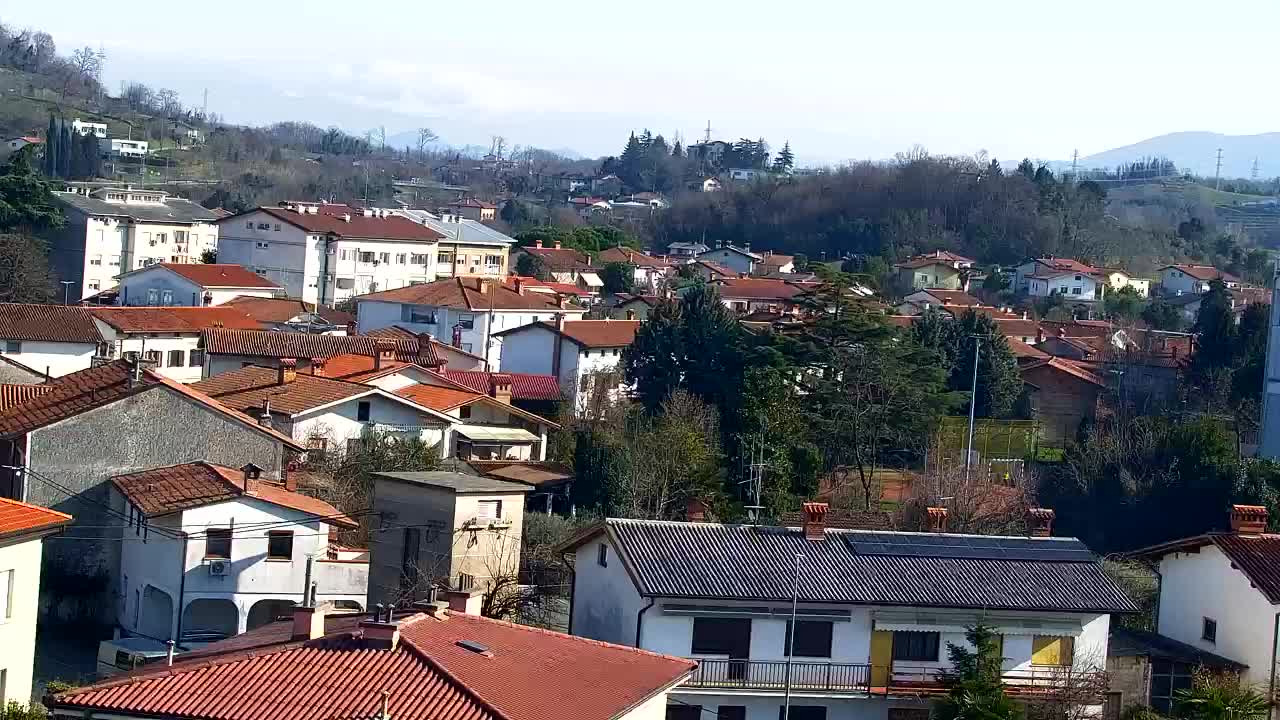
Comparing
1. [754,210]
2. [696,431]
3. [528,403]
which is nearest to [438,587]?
[696,431]

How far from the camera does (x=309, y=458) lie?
29.0 metres

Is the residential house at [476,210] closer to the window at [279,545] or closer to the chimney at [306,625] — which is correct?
the window at [279,545]

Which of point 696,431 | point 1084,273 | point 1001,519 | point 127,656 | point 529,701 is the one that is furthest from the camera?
point 1084,273

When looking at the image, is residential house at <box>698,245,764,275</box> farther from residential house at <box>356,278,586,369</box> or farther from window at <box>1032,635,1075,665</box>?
window at <box>1032,635,1075,665</box>

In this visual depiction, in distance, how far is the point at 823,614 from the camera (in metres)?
19.2

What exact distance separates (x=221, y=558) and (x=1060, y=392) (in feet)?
83.0

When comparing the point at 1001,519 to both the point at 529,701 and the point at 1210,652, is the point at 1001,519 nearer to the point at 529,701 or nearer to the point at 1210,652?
the point at 1210,652

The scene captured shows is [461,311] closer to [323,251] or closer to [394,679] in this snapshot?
[323,251]

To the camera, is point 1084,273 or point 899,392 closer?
point 899,392

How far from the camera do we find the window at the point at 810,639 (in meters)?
19.2

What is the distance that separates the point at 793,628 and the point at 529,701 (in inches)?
238

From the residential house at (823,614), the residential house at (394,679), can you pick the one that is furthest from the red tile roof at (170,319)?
the residential house at (394,679)

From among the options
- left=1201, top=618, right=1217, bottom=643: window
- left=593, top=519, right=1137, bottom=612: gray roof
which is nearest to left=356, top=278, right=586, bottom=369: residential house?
left=593, top=519, right=1137, bottom=612: gray roof

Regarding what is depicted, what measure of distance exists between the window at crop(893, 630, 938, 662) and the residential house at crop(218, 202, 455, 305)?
3988 centimetres
